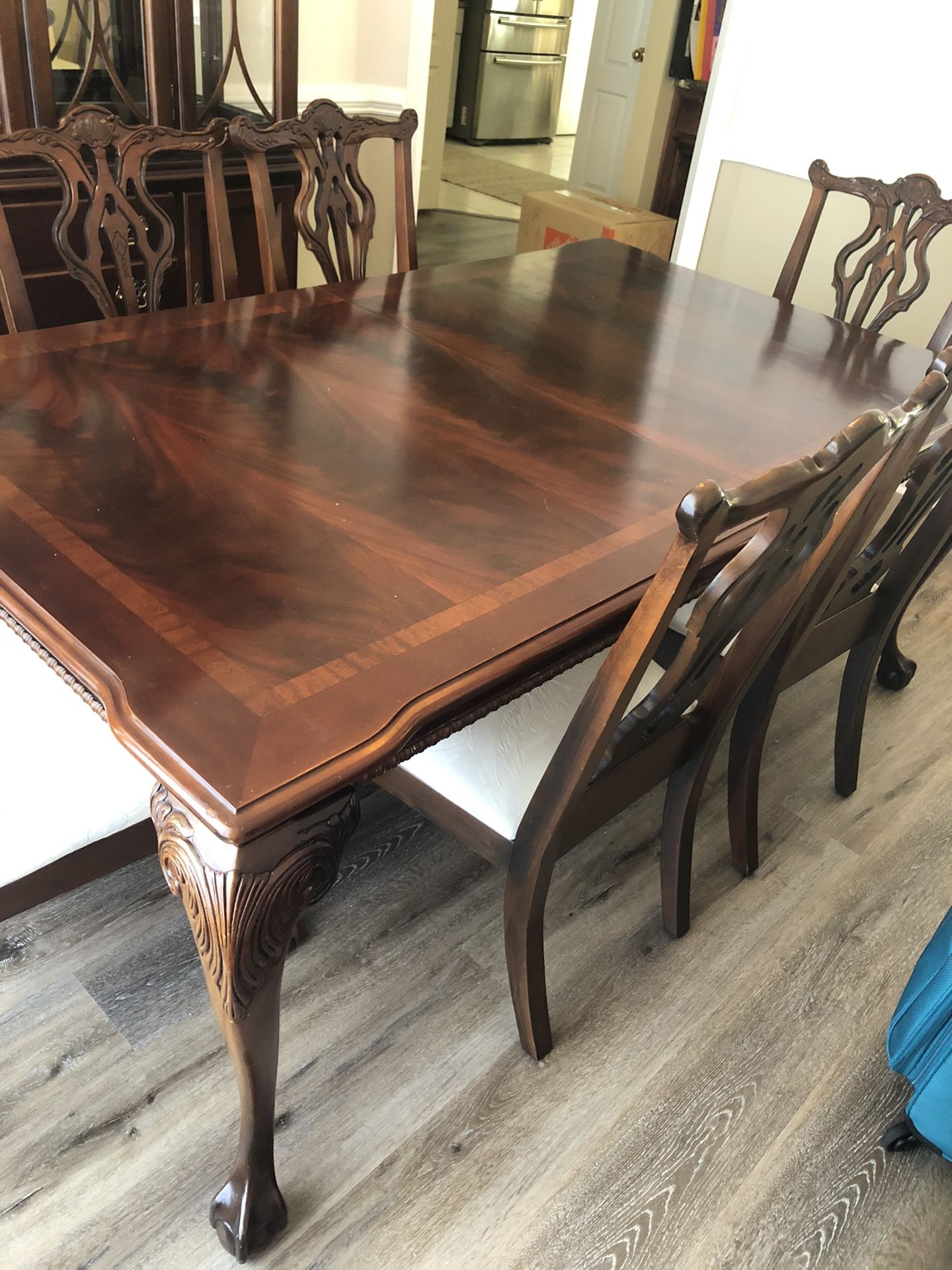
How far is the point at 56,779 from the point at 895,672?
184 centimetres

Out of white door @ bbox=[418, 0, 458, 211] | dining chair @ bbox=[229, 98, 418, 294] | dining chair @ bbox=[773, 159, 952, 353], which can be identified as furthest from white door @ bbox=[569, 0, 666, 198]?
dining chair @ bbox=[229, 98, 418, 294]

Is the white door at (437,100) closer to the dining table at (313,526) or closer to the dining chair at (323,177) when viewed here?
the dining chair at (323,177)

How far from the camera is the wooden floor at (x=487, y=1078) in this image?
3.88 ft

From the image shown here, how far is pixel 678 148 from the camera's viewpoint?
458cm

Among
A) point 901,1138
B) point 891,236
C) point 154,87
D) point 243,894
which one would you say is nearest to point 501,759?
point 243,894

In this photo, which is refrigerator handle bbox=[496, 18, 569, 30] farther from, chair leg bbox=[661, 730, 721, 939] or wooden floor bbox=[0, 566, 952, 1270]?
chair leg bbox=[661, 730, 721, 939]

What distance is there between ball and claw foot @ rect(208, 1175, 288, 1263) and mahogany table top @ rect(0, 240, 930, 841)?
0.56 metres

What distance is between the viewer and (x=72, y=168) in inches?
63.2

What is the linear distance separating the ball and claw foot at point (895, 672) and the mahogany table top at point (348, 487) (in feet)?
2.23

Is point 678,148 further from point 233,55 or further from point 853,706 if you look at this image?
point 853,706

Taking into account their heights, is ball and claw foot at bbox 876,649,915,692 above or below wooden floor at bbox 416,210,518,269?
below

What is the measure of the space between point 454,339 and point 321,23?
1.84 m

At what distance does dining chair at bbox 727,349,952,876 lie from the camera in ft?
4.92

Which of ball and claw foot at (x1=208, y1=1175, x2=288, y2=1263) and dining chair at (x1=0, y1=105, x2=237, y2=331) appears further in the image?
dining chair at (x1=0, y1=105, x2=237, y2=331)
